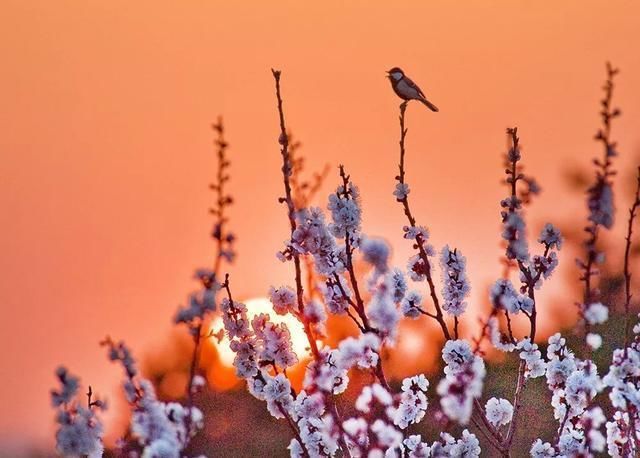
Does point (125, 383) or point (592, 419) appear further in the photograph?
point (592, 419)

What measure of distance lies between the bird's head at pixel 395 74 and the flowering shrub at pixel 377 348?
122cm

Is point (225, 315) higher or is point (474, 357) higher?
point (225, 315)

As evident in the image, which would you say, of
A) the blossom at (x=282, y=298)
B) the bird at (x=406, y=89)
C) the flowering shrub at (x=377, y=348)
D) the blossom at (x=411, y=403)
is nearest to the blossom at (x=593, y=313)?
the flowering shrub at (x=377, y=348)

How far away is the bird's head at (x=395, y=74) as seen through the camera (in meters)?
5.95

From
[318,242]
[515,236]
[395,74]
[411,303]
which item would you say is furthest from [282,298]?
[395,74]

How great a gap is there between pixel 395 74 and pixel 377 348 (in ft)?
8.54

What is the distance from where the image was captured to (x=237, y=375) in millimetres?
4461

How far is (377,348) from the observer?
3875 mm

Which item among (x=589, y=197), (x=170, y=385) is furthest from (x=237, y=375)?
(x=170, y=385)

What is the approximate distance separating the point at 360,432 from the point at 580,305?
123cm

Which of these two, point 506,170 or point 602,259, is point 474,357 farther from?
point 506,170

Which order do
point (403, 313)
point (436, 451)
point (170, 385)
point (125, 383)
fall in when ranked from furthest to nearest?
point (170, 385) < point (403, 313) < point (436, 451) < point (125, 383)

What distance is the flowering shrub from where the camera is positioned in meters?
3.34

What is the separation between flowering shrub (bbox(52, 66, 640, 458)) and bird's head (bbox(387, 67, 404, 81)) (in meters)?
1.22
